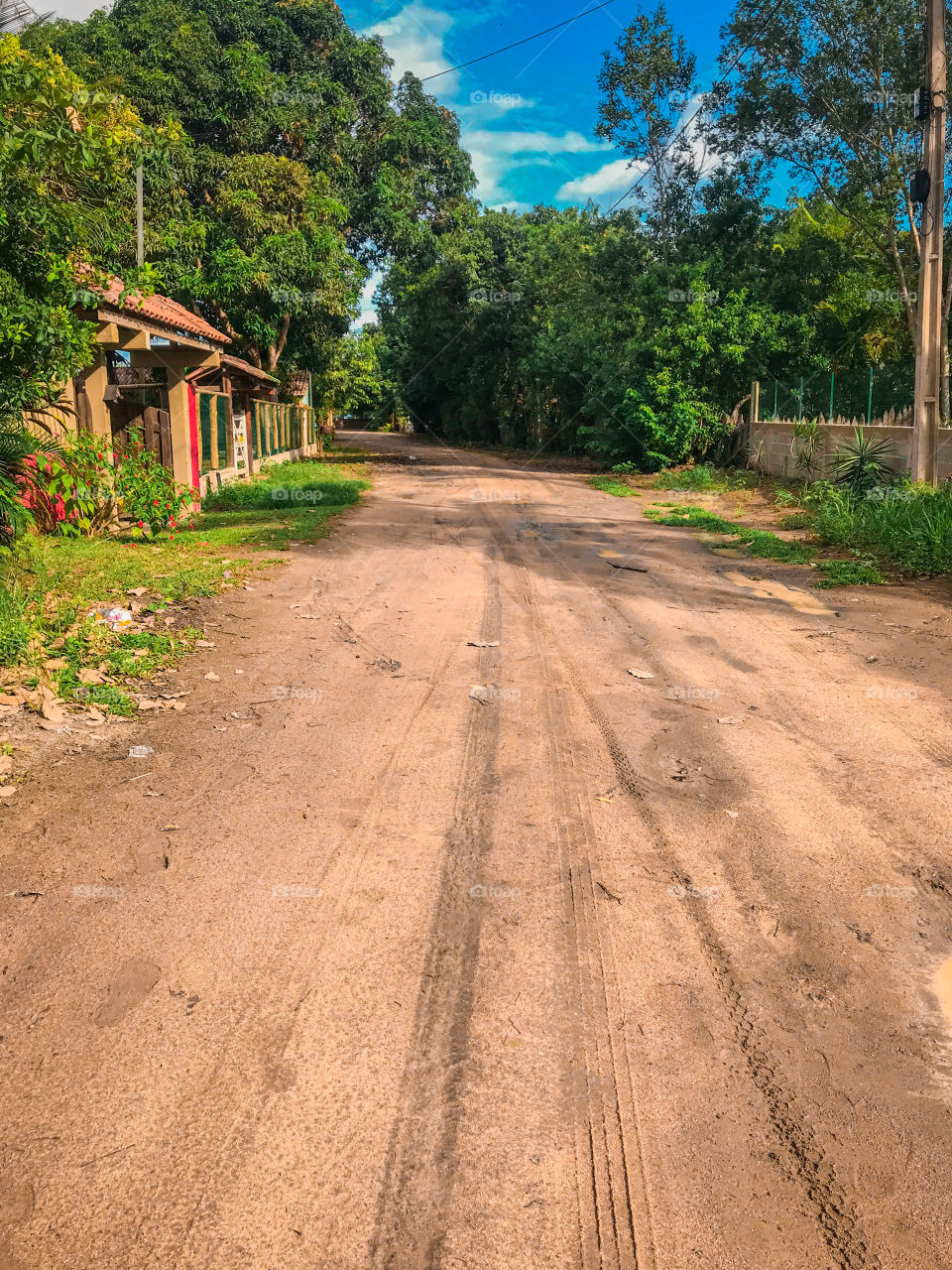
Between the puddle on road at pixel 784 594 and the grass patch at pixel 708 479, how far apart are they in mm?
10907

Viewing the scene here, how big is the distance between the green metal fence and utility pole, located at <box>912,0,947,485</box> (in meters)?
3.37

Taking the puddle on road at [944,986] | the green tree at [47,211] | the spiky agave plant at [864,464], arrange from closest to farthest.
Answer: the puddle on road at [944,986] < the green tree at [47,211] < the spiky agave plant at [864,464]

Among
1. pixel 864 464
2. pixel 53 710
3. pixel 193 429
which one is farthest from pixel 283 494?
pixel 53 710

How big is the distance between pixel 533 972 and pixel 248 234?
25.0 meters

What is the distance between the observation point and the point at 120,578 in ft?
30.7

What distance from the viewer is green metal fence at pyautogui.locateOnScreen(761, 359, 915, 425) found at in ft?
56.9

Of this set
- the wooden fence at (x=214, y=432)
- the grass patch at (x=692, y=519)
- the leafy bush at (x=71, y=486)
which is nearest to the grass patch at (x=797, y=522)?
the grass patch at (x=692, y=519)

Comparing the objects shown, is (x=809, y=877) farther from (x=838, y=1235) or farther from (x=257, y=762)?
(x=257, y=762)

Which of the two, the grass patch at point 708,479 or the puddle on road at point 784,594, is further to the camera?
the grass patch at point 708,479

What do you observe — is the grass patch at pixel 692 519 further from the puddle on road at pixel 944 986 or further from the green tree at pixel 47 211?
the puddle on road at pixel 944 986

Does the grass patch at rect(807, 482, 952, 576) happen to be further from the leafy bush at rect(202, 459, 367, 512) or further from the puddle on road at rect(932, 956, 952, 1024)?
the leafy bush at rect(202, 459, 367, 512)

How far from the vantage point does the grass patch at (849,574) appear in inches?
396

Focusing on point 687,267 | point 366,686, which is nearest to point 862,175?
point 687,267

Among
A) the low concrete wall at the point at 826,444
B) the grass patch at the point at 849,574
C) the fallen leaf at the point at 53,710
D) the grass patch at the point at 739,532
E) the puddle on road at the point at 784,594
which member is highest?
the low concrete wall at the point at 826,444
